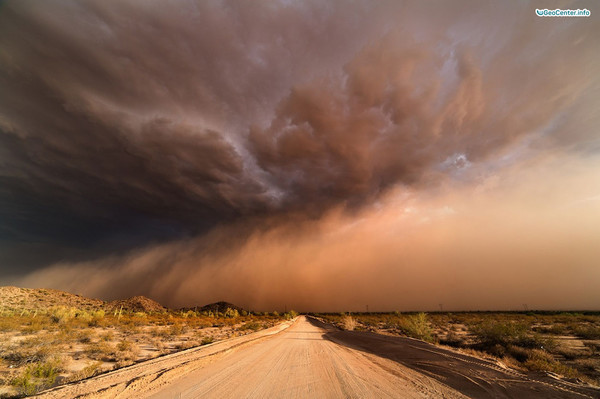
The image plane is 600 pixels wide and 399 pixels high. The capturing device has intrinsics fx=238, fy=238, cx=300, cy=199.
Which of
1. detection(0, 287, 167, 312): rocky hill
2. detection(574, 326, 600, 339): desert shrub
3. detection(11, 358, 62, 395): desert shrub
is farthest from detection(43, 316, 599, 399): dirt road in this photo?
detection(0, 287, 167, 312): rocky hill

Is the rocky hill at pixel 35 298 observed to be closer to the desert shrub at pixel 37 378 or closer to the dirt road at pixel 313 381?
the desert shrub at pixel 37 378

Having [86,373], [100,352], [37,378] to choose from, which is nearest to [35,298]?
[100,352]

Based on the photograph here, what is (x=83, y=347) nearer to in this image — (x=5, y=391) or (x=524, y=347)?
(x=5, y=391)

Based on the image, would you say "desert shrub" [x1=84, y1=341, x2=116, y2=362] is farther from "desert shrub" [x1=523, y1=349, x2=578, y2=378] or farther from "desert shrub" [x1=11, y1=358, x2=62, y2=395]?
"desert shrub" [x1=523, y1=349, x2=578, y2=378]

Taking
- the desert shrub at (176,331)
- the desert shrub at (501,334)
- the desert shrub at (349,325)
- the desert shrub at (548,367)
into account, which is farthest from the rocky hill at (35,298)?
the desert shrub at (548,367)

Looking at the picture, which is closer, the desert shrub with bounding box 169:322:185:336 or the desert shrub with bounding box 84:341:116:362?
the desert shrub with bounding box 84:341:116:362

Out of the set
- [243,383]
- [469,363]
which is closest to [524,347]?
[469,363]

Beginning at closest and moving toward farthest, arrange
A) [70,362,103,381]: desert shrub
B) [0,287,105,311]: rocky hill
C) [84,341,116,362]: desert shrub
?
1. [70,362,103,381]: desert shrub
2. [84,341,116,362]: desert shrub
3. [0,287,105,311]: rocky hill

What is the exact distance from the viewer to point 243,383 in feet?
26.1

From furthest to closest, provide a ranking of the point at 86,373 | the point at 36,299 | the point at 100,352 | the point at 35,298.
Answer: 1. the point at 35,298
2. the point at 36,299
3. the point at 100,352
4. the point at 86,373

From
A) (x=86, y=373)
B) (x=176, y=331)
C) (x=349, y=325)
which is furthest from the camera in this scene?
(x=349, y=325)

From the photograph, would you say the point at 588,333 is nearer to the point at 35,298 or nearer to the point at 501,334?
the point at 501,334

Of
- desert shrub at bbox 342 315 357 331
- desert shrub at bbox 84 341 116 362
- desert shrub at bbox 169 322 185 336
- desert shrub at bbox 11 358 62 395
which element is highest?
desert shrub at bbox 11 358 62 395

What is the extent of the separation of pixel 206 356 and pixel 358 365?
7874mm
